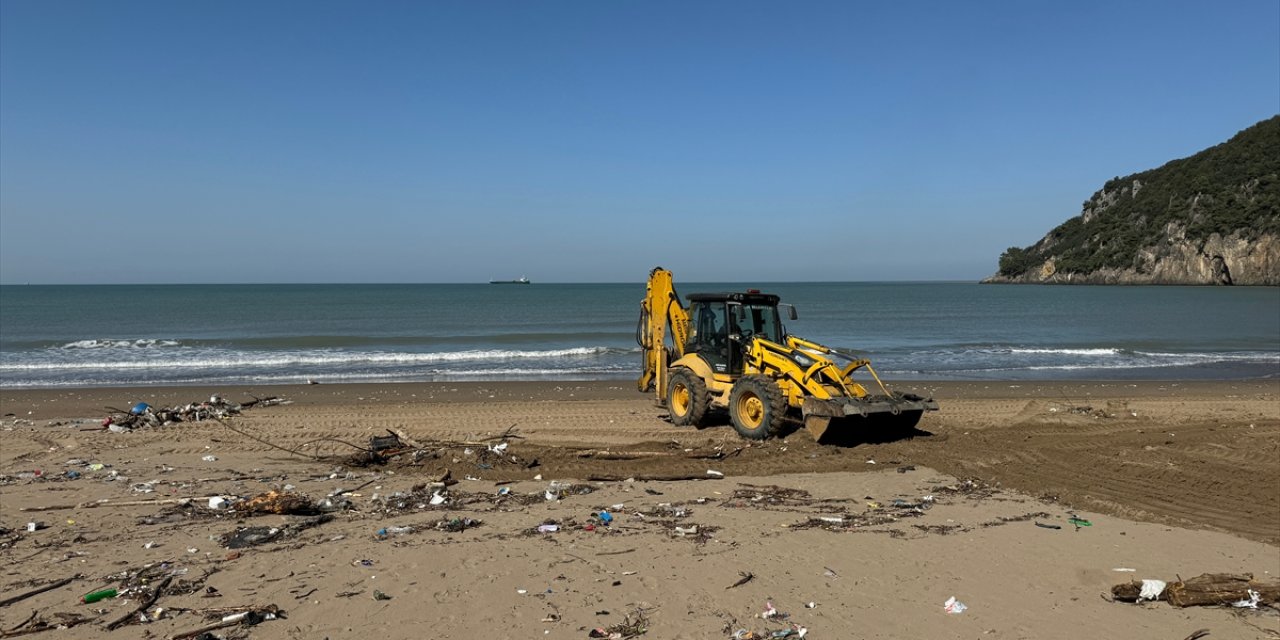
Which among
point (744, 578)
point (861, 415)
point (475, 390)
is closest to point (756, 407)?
point (861, 415)

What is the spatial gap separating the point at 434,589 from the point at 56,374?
75.4 feet

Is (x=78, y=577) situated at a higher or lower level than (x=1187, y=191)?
lower

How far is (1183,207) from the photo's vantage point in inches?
4232

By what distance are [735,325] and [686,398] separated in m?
1.62

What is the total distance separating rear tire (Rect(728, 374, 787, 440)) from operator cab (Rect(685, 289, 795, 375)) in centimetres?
63

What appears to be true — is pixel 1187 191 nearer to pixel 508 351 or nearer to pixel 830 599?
pixel 508 351

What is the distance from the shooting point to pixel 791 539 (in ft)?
22.5

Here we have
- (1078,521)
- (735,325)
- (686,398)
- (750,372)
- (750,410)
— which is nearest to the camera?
(1078,521)

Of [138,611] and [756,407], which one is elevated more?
[756,407]

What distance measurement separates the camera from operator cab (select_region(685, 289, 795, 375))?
479 inches

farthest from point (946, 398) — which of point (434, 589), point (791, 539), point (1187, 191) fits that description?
point (1187, 191)

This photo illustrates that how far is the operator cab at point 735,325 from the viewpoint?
12156 mm

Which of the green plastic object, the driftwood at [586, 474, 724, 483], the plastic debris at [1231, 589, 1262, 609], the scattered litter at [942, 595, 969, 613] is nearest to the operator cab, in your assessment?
the driftwood at [586, 474, 724, 483]

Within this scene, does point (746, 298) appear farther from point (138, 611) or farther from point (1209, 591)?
point (138, 611)
